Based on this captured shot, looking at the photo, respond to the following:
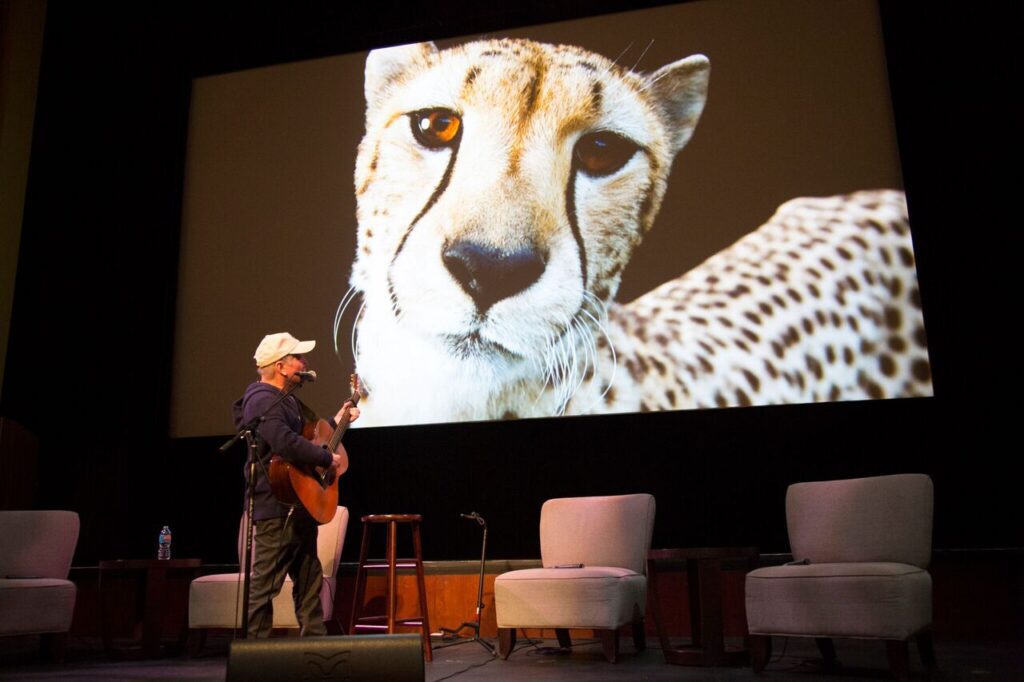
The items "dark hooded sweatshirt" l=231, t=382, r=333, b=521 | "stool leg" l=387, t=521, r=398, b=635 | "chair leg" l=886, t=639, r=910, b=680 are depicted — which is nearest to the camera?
"chair leg" l=886, t=639, r=910, b=680

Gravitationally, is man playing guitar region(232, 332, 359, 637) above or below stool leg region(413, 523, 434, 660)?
above

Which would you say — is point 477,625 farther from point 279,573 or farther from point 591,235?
point 591,235

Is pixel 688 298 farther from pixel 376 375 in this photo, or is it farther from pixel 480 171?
pixel 376 375

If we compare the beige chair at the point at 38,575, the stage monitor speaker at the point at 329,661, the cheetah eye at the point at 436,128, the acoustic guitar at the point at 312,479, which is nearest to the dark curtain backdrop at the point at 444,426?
the cheetah eye at the point at 436,128

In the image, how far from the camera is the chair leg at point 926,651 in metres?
2.89

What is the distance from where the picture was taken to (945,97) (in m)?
4.35

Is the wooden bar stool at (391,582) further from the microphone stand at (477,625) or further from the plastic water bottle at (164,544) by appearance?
the plastic water bottle at (164,544)

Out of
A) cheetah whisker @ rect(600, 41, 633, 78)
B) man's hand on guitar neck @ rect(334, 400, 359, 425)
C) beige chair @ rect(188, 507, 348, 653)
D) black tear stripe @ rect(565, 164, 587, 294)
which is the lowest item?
beige chair @ rect(188, 507, 348, 653)

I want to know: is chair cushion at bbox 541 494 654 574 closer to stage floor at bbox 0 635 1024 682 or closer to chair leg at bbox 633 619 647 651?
chair leg at bbox 633 619 647 651

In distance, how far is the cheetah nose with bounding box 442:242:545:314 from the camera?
4609 millimetres

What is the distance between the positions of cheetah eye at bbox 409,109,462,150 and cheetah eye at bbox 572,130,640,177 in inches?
29.2

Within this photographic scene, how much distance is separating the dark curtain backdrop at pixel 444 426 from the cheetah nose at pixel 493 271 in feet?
2.48

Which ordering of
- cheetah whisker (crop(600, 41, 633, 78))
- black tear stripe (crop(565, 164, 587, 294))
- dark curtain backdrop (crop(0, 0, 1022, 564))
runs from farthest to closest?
cheetah whisker (crop(600, 41, 633, 78)) → black tear stripe (crop(565, 164, 587, 294)) → dark curtain backdrop (crop(0, 0, 1022, 564))

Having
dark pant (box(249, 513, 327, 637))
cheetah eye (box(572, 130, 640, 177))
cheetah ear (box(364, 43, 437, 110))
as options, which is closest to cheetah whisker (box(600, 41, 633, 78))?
cheetah eye (box(572, 130, 640, 177))
